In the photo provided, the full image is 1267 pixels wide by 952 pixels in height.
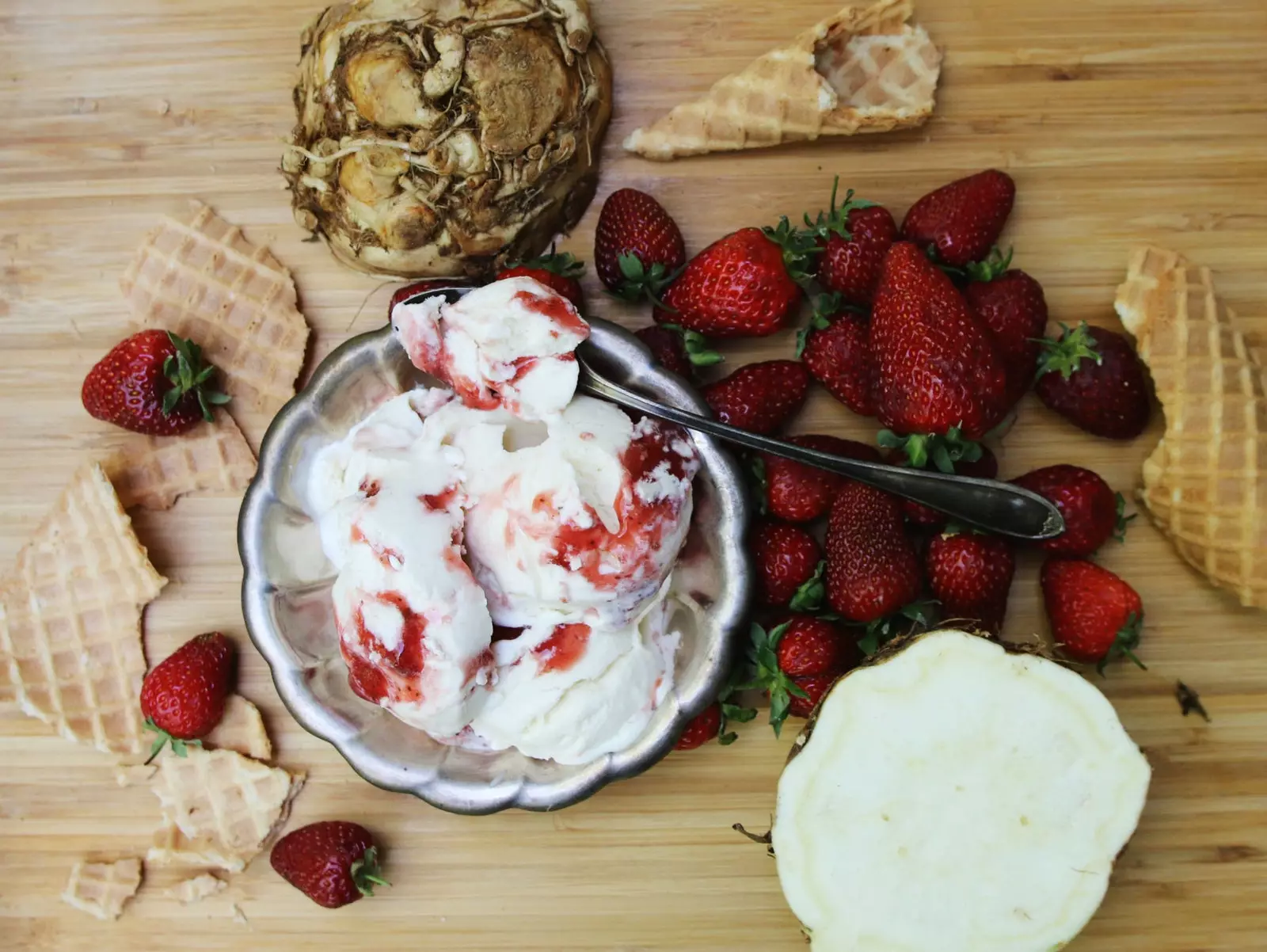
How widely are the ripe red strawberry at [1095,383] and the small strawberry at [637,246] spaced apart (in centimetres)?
69

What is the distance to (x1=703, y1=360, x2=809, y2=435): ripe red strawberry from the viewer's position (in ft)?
5.95

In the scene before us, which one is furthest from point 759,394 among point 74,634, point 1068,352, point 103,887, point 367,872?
point 103,887

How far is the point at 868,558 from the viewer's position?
5.62 ft

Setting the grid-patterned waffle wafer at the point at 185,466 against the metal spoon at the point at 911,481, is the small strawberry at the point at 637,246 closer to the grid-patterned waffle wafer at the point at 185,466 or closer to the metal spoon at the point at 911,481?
the metal spoon at the point at 911,481

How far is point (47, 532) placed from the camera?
2.00 meters

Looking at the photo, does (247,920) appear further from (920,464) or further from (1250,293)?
(1250,293)

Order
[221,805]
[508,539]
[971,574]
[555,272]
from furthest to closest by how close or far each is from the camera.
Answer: [221,805], [555,272], [971,574], [508,539]

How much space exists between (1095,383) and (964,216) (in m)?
0.37

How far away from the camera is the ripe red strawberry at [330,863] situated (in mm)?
1874

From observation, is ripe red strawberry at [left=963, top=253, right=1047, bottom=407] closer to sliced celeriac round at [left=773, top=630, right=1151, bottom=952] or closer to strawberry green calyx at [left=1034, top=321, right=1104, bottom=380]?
strawberry green calyx at [left=1034, top=321, right=1104, bottom=380]

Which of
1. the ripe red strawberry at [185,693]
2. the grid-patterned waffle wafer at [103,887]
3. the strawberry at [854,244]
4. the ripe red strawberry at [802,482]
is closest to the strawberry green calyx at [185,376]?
the ripe red strawberry at [185,693]

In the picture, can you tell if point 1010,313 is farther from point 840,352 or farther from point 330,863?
point 330,863

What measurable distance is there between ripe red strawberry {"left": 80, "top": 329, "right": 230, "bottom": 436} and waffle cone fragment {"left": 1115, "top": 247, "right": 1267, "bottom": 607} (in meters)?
1.72

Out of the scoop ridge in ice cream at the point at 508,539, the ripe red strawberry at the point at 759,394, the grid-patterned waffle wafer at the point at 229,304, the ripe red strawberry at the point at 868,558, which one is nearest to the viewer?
the scoop ridge in ice cream at the point at 508,539
